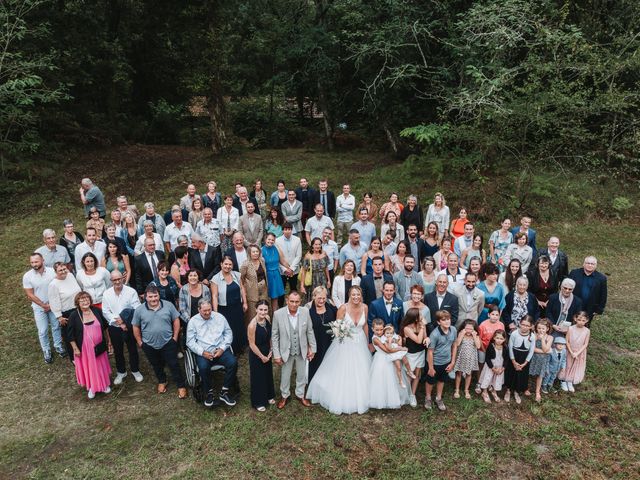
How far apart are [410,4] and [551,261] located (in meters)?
11.0

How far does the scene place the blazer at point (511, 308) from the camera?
22.2 ft

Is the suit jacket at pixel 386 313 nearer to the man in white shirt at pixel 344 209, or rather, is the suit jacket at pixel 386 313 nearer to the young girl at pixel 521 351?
the young girl at pixel 521 351

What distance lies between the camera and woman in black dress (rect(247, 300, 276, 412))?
595 centimetres

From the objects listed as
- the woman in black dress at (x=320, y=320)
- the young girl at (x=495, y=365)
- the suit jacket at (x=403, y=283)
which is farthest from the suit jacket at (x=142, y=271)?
the young girl at (x=495, y=365)

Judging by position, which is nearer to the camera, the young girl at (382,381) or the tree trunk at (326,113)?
the young girl at (382,381)

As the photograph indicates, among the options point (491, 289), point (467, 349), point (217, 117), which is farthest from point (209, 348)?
point (217, 117)

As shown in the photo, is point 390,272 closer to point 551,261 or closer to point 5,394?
point 551,261

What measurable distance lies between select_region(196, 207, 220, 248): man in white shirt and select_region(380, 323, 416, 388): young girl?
414cm

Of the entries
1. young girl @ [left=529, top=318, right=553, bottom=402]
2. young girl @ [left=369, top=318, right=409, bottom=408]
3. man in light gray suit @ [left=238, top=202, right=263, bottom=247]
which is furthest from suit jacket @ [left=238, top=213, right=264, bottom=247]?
young girl @ [left=529, top=318, right=553, bottom=402]

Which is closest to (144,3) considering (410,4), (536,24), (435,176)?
(410,4)

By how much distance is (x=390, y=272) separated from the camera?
762 centimetres

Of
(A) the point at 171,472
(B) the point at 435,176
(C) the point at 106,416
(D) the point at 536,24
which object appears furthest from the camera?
(B) the point at 435,176

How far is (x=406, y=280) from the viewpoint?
281 inches

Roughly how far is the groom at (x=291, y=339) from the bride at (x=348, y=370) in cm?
A: 27
